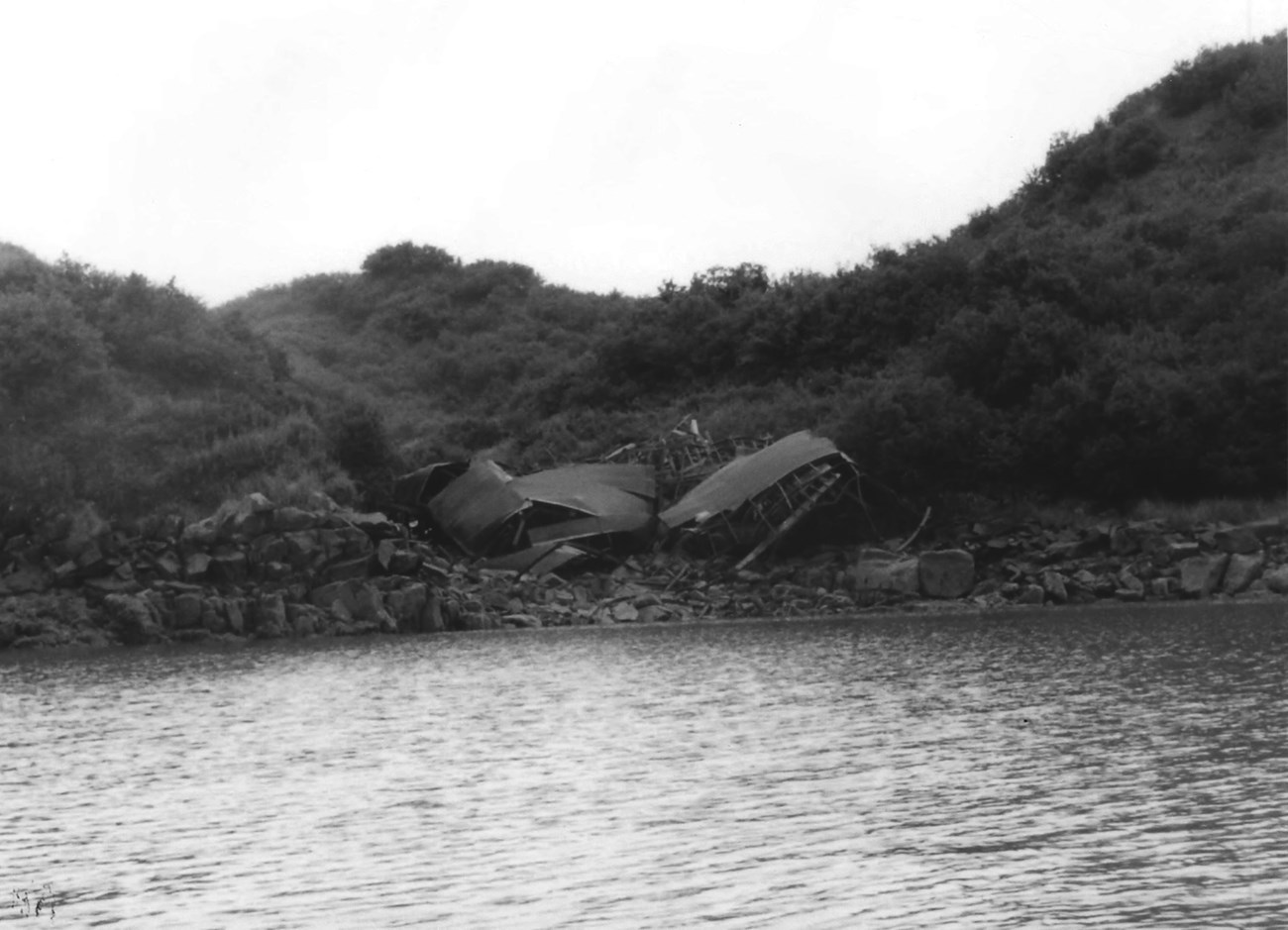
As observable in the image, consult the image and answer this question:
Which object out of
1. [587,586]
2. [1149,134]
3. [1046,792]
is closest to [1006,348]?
[587,586]

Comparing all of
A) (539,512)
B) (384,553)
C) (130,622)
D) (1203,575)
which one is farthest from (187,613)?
(1203,575)

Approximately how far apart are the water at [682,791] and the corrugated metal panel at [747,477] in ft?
56.5

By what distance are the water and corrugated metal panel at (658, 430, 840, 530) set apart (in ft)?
56.5

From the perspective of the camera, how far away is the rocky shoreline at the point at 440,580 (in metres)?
45.0

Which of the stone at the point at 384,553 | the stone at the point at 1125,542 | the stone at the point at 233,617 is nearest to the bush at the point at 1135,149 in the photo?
the stone at the point at 1125,542

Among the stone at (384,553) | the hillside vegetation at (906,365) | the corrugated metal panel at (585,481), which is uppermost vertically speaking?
the hillside vegetation at (906,365)

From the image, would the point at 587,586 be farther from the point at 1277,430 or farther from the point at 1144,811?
the point at 1144,811

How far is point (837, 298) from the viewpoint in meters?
71.6

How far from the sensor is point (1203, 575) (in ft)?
147

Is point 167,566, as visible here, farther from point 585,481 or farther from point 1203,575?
point 1203,575

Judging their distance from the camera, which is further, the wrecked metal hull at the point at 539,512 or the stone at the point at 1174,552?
the wrecked metal hull at the point at 539,512

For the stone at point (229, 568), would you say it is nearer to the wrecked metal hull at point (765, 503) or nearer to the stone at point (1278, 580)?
the wrecked metal hull at point (765, 503)

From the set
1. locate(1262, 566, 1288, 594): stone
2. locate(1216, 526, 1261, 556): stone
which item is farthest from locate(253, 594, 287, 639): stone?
locate(1262, 566, 1288, 594): stone

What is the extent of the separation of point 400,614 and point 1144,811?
32204mm
